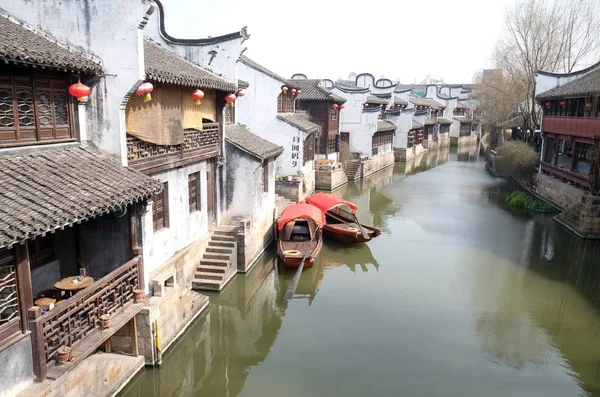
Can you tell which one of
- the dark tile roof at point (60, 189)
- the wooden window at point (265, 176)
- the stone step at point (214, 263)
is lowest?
the stone step at point (214, 263)

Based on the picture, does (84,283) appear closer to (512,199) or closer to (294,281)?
(294,281)

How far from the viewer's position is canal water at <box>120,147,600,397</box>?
36.2ft

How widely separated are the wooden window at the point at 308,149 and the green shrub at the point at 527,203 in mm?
13865

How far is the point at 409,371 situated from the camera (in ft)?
37.5

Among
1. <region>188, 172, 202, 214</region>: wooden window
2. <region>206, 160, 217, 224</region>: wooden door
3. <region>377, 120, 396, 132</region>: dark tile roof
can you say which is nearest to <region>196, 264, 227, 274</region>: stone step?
<region>188, 172, 202, 214</region>: wooden window

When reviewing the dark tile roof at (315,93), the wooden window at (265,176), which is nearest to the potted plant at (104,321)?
the wooden window at (265,176)

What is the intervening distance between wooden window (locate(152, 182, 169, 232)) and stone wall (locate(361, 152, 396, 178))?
2872 cm

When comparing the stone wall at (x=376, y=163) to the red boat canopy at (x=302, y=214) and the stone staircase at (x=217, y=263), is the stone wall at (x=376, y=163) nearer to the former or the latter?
the red boat canopy at (x=302, y=214)

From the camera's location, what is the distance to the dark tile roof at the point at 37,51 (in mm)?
8125

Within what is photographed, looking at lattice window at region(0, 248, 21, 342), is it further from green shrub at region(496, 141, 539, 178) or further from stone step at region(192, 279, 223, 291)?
green shrub at region(496, 141, 539, 178)

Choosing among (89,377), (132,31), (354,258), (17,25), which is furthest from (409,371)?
(17,25)

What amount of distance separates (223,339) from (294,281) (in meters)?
3.48

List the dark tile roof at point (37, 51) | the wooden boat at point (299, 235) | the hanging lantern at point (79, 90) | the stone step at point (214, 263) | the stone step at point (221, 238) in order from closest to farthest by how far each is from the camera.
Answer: the dark tile roof at point (37, 51) < the hanging lantern at point (79, 90) < the stone step at point (214, 263) < the stone step at point (221, 238) < the wooden boat at point (299, 235)

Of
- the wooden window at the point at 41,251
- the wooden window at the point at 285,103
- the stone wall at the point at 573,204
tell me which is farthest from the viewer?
the wooden window at the point at 285,103
